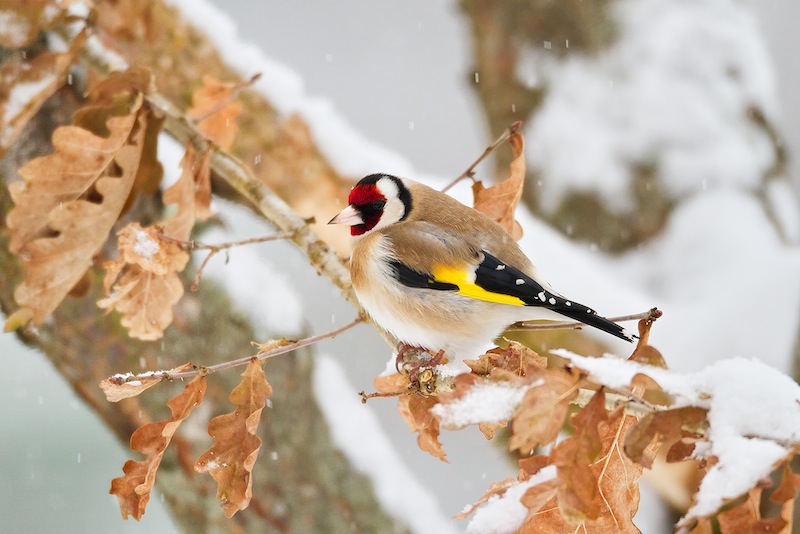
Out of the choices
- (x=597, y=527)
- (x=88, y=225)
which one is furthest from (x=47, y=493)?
(x=597, y=527)

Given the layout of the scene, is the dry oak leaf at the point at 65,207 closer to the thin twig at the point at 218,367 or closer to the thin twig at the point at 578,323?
the thin twig at the point at 218,367

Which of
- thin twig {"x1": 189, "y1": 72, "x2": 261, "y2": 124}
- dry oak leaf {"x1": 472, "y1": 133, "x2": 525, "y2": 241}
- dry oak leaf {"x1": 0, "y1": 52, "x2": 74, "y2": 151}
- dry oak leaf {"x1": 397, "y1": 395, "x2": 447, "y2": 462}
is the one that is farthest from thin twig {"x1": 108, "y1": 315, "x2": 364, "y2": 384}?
dry oak leaf {"x1": 0, "y1": 52, "x2": 74, "y2": 151}

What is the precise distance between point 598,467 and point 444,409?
0.19m

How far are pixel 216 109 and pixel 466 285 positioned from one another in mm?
520

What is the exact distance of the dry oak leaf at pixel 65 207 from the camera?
963 mm

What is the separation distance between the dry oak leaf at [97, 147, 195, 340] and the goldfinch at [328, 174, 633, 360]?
222mm

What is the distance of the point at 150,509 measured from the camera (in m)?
2.13

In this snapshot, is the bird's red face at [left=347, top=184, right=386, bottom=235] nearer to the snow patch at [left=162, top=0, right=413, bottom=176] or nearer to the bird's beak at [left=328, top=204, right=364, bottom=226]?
the bird's beak at [left=328, top=204, right=364, bottom=226]

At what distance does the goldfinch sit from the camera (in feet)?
2.77

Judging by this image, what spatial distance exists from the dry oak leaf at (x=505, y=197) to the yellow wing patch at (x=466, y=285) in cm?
14

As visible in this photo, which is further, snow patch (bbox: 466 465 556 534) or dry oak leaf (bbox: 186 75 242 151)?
dry oak leaf (bbox: 186 75 242 151)

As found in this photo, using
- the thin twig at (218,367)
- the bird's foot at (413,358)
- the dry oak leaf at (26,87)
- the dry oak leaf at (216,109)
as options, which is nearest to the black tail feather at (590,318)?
the bird's foot at (413,358)

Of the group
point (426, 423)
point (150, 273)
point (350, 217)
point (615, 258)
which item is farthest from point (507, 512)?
point (615, 258)

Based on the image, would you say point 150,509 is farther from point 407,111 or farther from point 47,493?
point 407,111
